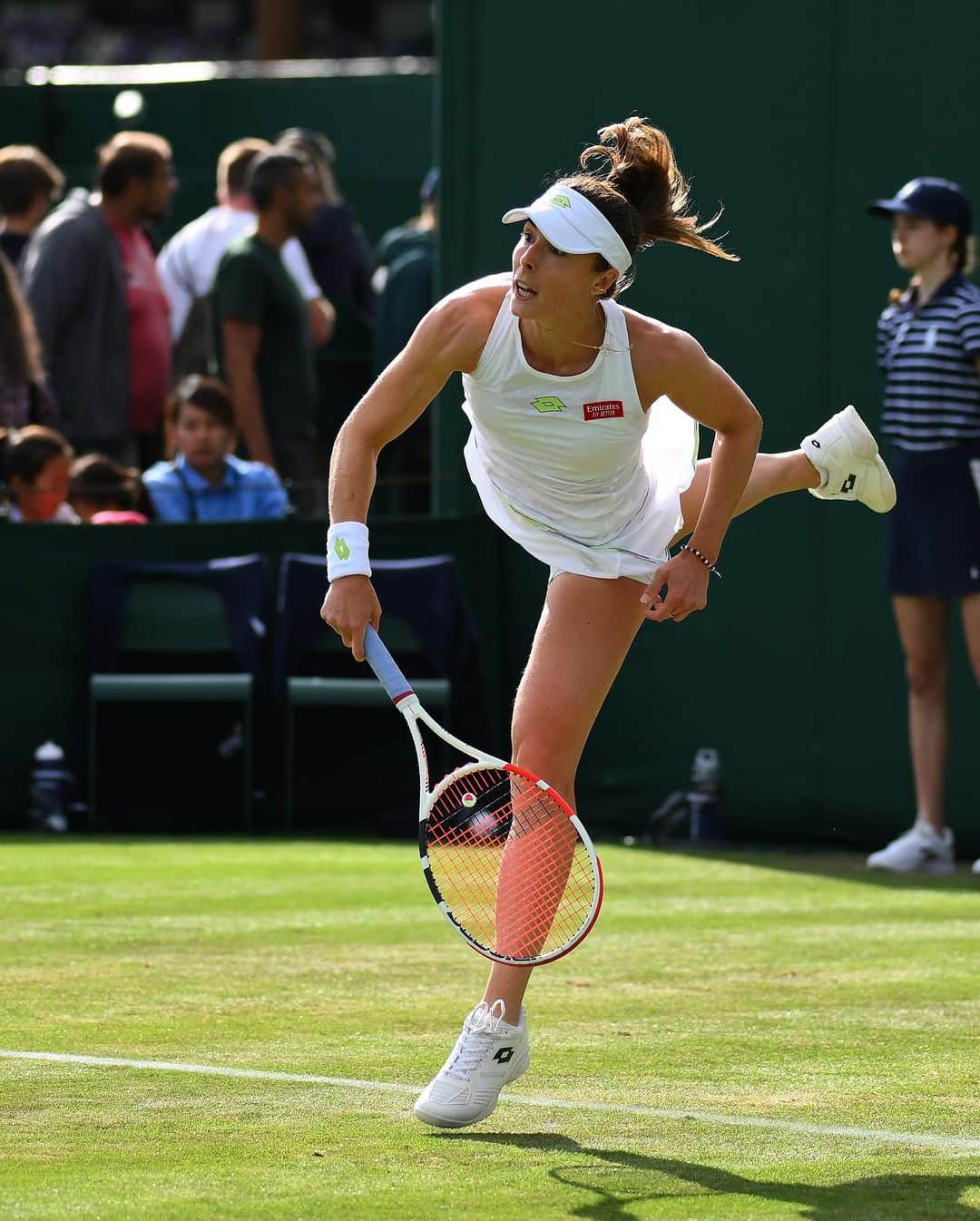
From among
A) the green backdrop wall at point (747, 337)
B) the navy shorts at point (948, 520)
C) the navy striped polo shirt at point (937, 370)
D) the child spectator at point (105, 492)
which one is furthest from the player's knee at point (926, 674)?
the child spectator at point (105, 492)

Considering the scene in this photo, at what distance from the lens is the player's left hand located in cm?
531

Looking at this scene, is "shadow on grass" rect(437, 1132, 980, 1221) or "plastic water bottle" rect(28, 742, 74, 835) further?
"plastic water bottle" rect(28, 742, 74, 835)

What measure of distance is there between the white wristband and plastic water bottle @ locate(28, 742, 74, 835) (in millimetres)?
5603

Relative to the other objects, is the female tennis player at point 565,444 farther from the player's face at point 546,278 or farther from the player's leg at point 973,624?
the player's leg at point 973,624

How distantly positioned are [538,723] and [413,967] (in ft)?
6.19

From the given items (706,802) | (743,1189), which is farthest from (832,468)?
(706,802)

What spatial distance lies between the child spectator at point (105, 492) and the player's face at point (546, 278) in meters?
6.22

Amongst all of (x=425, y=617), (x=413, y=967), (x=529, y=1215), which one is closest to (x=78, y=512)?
(x=425, y=617)

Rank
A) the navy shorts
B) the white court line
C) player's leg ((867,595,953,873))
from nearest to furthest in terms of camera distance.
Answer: the white court line
the navy shorts
player's leg ((867,595,953,873))

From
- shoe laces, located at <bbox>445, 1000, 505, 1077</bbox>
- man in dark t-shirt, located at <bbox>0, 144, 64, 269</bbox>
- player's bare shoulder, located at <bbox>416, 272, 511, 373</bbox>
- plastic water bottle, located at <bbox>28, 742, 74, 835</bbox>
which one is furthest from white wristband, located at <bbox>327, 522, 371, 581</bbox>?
man in dark t-shirt, located at <bbox>0, 144, 64, 269</bbox>

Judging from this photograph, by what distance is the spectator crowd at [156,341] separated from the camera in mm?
11109

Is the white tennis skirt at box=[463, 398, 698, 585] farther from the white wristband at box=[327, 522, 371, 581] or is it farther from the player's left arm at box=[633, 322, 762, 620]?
the white wristband at box=[327, 522, 371, 581]

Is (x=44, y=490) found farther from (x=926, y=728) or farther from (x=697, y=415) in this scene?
(x=697, y=415)

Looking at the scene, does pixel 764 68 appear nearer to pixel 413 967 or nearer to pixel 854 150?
pixel 854 150
